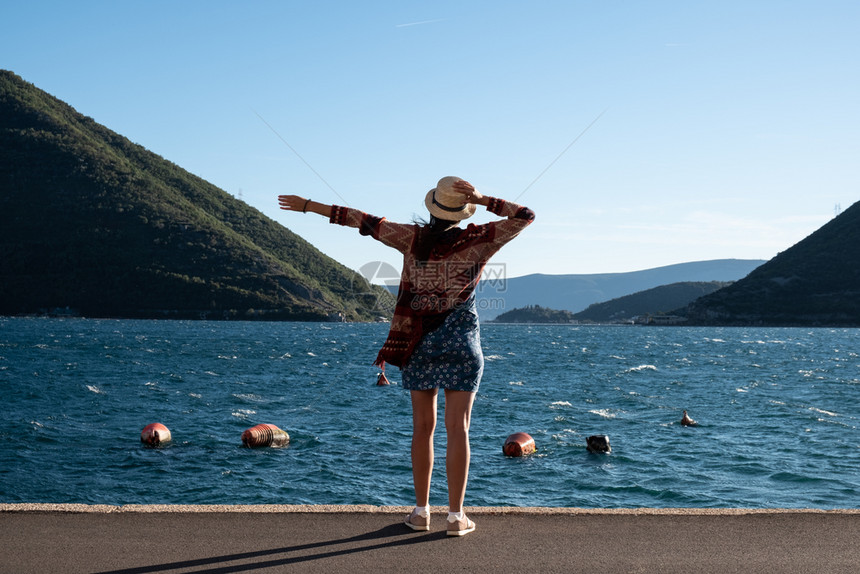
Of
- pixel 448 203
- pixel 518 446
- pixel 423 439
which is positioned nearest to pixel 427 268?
pixel 448 203

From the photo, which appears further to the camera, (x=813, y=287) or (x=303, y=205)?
(x=813, y=287)

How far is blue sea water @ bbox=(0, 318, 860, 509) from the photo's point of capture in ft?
56.0

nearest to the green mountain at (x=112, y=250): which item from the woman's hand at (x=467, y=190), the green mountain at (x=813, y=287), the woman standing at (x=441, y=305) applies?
the green mountain at (x=813, y=287)

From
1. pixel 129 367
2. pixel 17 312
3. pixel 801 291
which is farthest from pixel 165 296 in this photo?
pixel 801 291

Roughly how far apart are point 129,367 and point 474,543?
51580mm

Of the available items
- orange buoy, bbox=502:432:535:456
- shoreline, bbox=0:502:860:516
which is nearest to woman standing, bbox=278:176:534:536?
shoreline, bbox=0:502:860:516

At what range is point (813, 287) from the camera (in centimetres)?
18462

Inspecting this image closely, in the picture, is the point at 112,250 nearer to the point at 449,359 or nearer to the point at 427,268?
the point at 427,268

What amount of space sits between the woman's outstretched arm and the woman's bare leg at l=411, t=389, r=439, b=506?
1530mm

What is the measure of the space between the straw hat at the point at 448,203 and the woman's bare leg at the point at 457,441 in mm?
1305

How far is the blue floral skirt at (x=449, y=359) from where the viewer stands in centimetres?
586

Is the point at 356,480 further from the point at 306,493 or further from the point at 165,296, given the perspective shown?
the point at 165,296

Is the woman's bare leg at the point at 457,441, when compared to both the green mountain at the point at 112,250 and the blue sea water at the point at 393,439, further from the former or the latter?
the green mountain at the point at 112,250

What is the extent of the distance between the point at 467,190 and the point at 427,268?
2.21 ft
